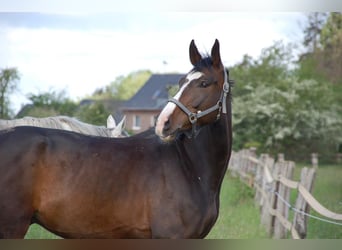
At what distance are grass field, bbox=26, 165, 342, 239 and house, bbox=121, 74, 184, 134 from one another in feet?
3.49

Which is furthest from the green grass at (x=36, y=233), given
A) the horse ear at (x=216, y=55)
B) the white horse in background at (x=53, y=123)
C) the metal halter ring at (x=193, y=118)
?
the horse ear at (x=216, y=55)

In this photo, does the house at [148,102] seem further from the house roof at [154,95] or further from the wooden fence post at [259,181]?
the wooden fence post at [259,181]

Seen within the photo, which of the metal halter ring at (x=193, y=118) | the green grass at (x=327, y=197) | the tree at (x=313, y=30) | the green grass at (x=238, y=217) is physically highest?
the tree at (x=313, y=30)

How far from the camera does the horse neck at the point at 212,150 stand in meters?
2.50

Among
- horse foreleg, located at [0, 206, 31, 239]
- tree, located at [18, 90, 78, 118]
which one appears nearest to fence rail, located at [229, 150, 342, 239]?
horse foreleg, located at [0, 206, 31, 239]

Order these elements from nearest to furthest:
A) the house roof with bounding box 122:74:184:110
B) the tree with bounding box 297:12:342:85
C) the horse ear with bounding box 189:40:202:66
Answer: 1. the horse ear with bounding box 189:40:202:66
2. the house roof with bounding box 122:74:184:110
3. the tree with bounding box 297:12:342:85

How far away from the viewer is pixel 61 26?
14.0ft

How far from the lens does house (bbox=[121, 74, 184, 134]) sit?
435cm

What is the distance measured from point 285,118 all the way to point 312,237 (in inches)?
161

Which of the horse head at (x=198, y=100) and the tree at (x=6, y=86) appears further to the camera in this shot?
the tree at (x=6, y=86)

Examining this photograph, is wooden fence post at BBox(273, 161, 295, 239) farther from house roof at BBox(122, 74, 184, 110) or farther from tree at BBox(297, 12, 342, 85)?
tree at BBox(297, 12, 342, 85)

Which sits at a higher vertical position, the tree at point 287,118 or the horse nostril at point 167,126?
the horse nostril at point 167,126

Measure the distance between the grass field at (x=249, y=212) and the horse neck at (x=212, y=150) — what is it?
4.77ft

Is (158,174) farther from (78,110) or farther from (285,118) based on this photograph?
(285,118)
